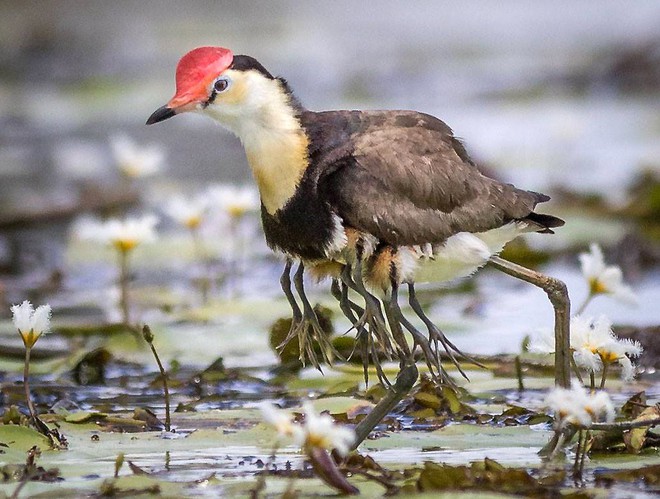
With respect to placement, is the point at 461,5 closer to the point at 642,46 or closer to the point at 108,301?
the point at 642,46

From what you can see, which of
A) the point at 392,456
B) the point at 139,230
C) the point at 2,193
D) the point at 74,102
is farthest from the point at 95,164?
Result: the point at 392,456

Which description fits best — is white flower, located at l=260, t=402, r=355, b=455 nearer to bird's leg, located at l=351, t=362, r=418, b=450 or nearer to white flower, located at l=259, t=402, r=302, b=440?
white flower, located at l=259, t=402, r=302, b=440

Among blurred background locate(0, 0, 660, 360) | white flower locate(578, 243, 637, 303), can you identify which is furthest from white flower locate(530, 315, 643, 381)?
blurred background locate(0, 0, 660, 360)

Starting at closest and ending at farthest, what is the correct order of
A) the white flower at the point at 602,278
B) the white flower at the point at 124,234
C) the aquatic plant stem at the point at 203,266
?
the white flower at the point at 602,278, the white flower at the point at 124,234, the aquatic plant stem at the point at 203,266

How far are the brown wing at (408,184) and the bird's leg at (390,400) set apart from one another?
0.38 meters

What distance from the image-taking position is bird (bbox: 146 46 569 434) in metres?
4.23

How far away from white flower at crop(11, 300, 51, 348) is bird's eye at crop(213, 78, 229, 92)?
80 cm

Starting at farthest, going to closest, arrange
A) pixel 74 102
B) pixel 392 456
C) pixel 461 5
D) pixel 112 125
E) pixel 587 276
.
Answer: pixel 461 5 < pixel 74 102 < pixel 112 125 < pixel 587 276 < pixel 392 456

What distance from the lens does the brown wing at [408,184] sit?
13.9ft

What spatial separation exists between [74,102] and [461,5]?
7.92 m

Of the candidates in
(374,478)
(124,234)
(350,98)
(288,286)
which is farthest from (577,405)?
(350,98)

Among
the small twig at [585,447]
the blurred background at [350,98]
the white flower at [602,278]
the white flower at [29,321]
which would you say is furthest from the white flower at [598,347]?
the blurred background at [350,98]

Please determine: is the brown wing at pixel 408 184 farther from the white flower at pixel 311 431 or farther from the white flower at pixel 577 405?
the white flower at pixel 311 431

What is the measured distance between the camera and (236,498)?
377cm
